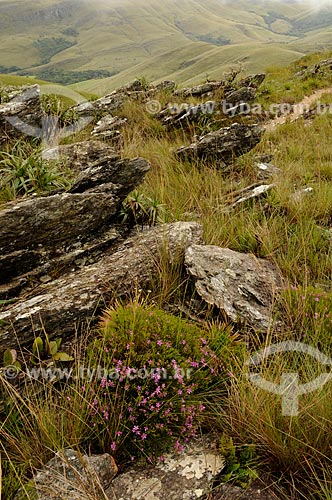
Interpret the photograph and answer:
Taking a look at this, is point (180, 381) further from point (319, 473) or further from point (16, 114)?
point (16, 114)

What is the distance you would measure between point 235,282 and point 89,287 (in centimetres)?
159

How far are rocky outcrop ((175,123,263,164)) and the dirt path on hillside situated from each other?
14.4 ft

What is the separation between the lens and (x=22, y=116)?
25.4 feet

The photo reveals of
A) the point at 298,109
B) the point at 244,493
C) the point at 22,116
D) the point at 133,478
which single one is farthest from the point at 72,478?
the point at 298,109

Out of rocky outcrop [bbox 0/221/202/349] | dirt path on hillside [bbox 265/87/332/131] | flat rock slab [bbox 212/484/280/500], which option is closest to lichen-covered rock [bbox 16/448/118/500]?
flat rock slab [bbox 212/484/280/500]

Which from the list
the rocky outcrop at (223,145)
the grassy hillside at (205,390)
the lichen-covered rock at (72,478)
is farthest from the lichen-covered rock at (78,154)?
the lichen-covered rock at (72,478)

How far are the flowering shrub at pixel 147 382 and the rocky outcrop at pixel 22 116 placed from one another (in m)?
5.74

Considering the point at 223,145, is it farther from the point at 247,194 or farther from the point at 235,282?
the point at 235,282

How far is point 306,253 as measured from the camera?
464 centimetres

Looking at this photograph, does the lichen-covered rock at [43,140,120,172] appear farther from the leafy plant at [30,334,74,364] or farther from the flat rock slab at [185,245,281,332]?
the leafy plant at [30,334,74,364]

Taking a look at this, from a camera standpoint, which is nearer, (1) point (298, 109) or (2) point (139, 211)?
(2) point (139, 211)

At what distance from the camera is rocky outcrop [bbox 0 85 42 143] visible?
7359mm

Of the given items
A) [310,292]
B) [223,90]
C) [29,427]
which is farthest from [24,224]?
[223,90]

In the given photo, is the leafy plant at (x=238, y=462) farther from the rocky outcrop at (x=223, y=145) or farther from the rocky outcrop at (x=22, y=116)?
the rocky outcrop at (x=22, y=116)
